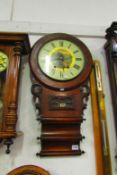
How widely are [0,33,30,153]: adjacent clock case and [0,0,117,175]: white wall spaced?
0.12m

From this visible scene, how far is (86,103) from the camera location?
1107 mm

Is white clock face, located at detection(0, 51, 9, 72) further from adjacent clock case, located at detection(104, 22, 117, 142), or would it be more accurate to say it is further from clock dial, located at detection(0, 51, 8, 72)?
adjacent clock case, located at detection(104, 22, 117, 142)

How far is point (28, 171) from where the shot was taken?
0.91m

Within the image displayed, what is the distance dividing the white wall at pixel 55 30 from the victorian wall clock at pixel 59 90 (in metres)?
0.06

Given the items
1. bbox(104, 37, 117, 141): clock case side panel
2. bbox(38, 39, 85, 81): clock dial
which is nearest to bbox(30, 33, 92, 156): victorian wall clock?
bbox(38, 39, 85, 81): clock dial

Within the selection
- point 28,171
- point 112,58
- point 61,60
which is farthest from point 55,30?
point 28,171

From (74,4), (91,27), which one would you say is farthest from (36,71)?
(74,4)

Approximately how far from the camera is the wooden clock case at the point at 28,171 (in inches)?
35.6

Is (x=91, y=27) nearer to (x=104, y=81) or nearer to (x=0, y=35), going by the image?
(x=104, y=81)

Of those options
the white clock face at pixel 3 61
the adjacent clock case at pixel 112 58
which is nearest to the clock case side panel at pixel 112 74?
the adjacent clock case at pixel 112 58

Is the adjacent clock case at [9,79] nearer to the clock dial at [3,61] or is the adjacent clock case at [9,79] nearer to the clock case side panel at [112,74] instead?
the clock dial at [3,61]

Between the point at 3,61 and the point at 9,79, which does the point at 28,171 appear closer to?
the point at 9,79

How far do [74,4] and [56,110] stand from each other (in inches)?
29.7

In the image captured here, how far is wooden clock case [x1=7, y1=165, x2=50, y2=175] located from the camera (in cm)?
91
